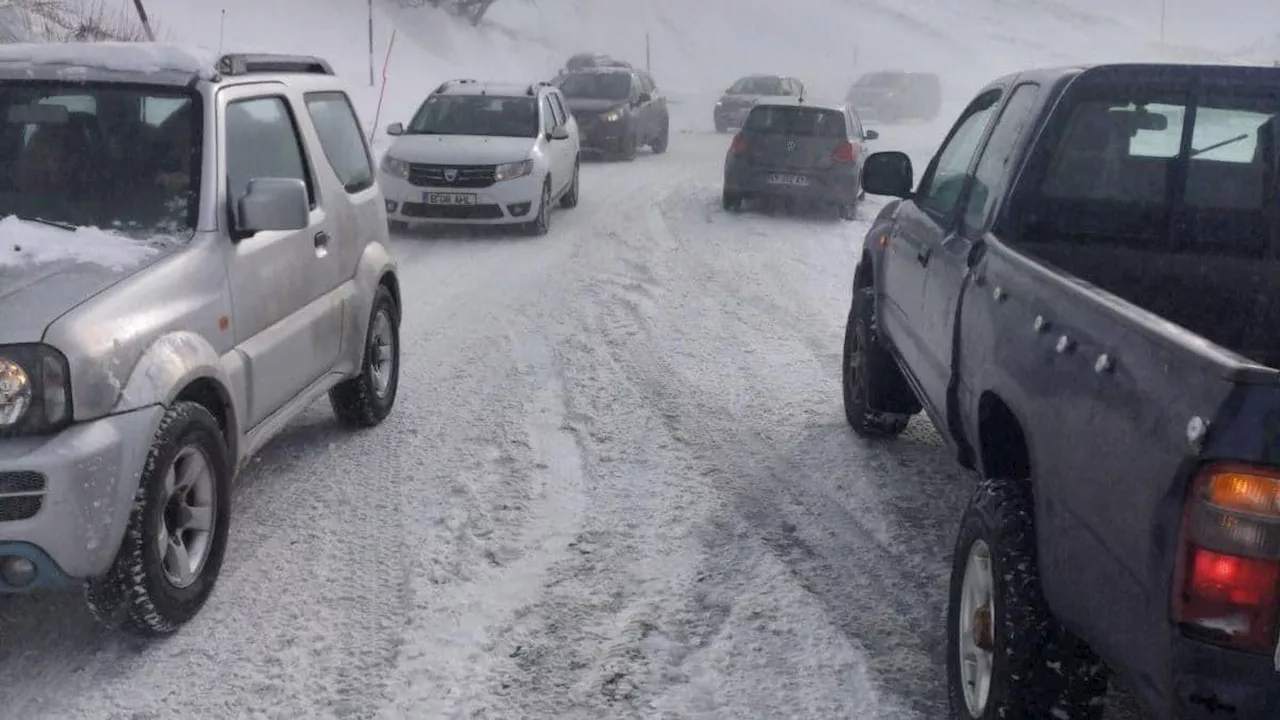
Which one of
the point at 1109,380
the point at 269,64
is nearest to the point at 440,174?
the point at 269,64

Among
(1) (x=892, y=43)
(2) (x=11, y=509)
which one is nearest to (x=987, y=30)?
(1) (x=892, y=43)

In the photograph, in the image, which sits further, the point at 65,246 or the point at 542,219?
the point at 542,219

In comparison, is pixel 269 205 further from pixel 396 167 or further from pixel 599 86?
pixel 599 86

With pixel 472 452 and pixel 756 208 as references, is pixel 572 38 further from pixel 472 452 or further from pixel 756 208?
pixel 472 452

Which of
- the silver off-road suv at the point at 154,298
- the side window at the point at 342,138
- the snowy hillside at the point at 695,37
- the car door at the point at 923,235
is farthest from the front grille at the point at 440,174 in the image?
the snowy hillside at the point at 695,37

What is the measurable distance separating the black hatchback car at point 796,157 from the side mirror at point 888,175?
9623 mm

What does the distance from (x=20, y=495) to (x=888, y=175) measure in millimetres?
3815

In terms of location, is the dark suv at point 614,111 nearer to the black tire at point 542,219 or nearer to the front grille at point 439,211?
the black tire at point 542,219

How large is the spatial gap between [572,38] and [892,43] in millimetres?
23037

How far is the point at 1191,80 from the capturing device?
3.91 meters

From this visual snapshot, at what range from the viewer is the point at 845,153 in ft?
49.9

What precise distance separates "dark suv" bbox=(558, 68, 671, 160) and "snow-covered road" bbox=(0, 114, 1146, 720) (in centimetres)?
1366

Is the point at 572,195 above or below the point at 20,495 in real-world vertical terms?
above

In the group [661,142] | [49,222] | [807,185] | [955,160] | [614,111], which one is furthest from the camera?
[661,142]
